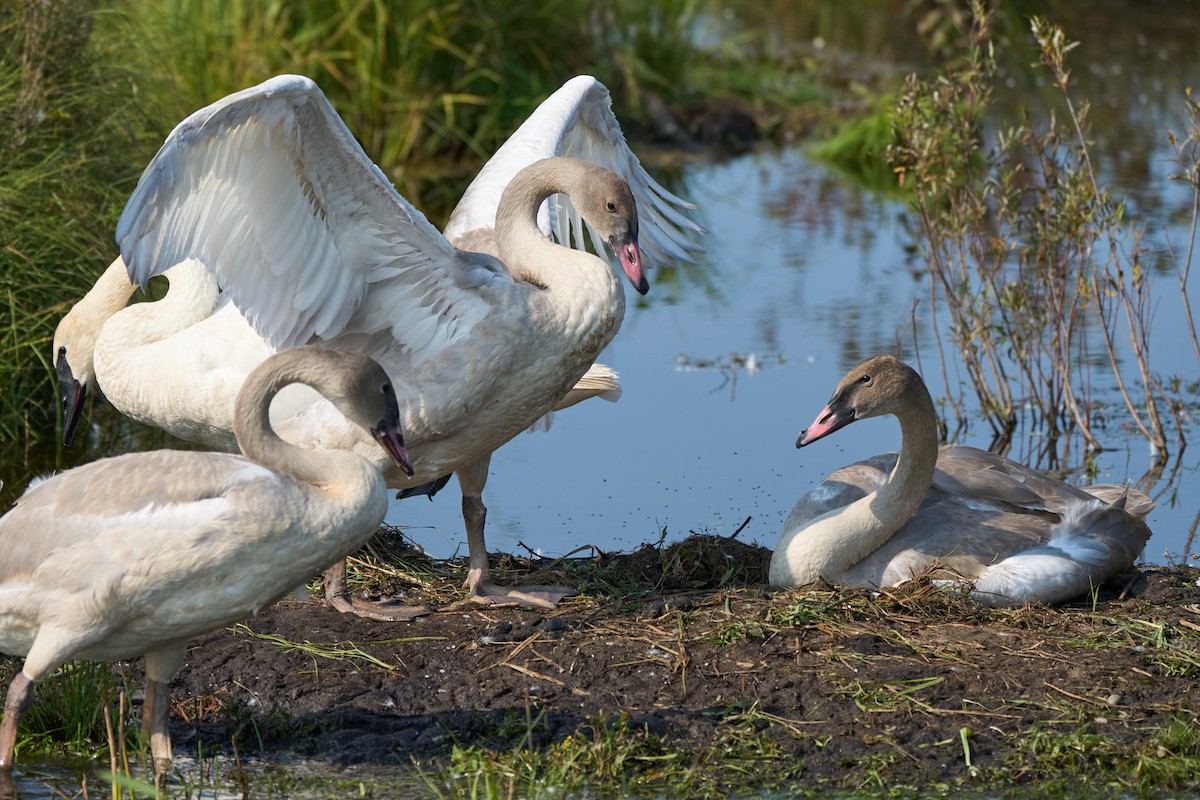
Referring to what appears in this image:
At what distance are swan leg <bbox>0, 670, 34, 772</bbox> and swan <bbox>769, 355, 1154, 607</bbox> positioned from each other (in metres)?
2.77

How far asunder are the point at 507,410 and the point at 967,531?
183cm

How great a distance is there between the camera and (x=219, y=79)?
13.0 m

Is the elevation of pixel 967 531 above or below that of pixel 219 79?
below

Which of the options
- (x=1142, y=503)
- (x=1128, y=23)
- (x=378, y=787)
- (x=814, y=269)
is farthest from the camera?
(x=1128, y=23)

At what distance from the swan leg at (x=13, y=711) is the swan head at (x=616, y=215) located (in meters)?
2.48

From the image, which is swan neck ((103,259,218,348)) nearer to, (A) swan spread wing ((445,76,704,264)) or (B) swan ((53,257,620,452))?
(B) swan ((53,257,620,452))

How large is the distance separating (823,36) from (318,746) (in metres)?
17.7

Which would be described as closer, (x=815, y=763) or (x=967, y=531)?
(x=815, y=763)

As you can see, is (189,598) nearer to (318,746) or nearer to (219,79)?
(318,746)

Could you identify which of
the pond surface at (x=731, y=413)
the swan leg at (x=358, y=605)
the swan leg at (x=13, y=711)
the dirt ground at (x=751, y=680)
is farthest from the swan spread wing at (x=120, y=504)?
the pond surface at (x=731, y=413)

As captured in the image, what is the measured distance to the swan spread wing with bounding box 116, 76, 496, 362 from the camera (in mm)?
5492

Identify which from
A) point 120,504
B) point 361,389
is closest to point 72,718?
point 120,504

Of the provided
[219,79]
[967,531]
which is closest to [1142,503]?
[967,531]

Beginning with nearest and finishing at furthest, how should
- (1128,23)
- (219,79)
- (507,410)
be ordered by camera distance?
1. (507,410)
2. (219,79)
3. (1128,23)
